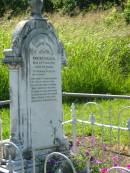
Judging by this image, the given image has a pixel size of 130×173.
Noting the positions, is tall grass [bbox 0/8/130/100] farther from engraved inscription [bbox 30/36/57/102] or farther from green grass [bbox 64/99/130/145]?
engraved inscription [bbox 30/36/57/102]

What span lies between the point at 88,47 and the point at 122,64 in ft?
4.03

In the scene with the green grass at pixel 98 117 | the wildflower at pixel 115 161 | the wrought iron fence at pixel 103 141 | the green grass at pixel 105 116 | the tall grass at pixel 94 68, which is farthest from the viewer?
the tall grass at pixel 94 68

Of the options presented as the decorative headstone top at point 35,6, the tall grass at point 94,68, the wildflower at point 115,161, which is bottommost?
the wildflower at point 115,161

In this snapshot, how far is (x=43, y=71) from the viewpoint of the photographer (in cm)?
678

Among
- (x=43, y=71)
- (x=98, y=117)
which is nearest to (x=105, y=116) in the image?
(x=98, y=117)

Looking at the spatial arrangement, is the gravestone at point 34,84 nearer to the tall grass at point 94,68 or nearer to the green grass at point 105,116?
the green grass at point 105,116

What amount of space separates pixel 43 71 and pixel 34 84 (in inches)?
9.7

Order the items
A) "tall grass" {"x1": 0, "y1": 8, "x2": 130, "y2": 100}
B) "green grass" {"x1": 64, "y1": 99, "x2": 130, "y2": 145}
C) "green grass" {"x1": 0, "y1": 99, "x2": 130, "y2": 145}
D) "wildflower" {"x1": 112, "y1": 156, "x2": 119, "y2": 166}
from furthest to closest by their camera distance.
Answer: "tall grass" {"x1": 0, "y1": 8, "x2": 130, "y2": 100} < "green grass" {"x1": 0, "y1": 99, "x2": 130, "y2": 145} < "green grass" {"x1": 64, "y1": 99, "x2": 130, "y2": 145} < "wildflower" {"x1": 112, "y1": 156, "x2": 119, "y2": 166}

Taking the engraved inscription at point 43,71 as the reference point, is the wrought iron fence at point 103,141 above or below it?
below

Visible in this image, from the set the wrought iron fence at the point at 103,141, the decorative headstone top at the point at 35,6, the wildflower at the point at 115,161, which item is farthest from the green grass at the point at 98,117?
the decorative headstone top at the point at 35,6

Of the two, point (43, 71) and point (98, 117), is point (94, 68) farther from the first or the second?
point (43, 71)

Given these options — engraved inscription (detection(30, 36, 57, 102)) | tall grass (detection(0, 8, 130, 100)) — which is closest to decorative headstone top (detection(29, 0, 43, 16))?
engraved inscription (detection(30, 36, 57, 102))

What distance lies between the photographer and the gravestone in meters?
6.61

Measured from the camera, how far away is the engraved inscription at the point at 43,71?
6660 mm
